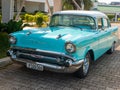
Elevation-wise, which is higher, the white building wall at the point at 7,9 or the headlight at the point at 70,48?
the white building wall at the point at 7,9

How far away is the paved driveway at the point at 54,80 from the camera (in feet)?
17.1

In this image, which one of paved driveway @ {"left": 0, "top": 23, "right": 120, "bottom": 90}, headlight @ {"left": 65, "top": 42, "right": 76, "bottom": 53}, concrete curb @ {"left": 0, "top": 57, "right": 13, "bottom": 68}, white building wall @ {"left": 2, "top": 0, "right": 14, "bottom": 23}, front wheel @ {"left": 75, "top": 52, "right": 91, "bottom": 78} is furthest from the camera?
white building wall @ {"left": 2, "top": 0, "right": 14, "bottom": 23}

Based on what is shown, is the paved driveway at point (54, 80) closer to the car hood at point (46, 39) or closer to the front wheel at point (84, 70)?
the front wheel at point (84, 70)

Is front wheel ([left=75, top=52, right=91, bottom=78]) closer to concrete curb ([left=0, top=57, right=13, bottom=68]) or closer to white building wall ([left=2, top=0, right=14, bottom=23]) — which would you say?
concrete curb ([left=0, top=57, right=13, bottom=68])

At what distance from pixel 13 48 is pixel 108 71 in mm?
2851

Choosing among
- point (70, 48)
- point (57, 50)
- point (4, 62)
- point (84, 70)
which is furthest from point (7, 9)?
point (70, 48)

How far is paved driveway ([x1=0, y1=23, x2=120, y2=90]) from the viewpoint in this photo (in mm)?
5215

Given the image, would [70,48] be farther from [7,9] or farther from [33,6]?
[33,6]

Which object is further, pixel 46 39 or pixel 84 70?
pixel 84 70

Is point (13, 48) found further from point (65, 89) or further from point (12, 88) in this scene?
point (65, 89)

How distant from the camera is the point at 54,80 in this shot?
5656 millimetres

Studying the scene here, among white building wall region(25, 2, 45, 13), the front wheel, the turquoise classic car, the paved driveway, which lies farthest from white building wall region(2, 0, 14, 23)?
white building wall region(25, 2, 45, 13)

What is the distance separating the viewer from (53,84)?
5383mm

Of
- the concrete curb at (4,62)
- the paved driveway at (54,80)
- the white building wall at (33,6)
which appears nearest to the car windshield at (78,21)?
the paved driveway at (54,80)
